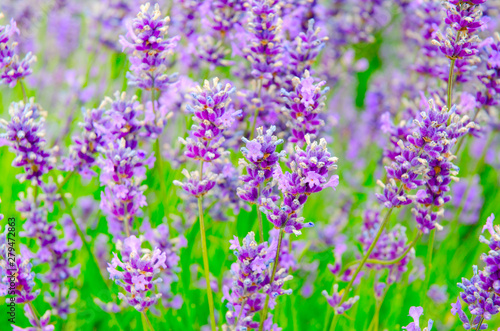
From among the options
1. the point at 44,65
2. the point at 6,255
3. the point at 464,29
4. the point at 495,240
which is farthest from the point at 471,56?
the point at 44,65

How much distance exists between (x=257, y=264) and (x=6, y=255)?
2.52ft

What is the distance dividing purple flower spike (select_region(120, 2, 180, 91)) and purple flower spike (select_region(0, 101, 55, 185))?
0.38 m

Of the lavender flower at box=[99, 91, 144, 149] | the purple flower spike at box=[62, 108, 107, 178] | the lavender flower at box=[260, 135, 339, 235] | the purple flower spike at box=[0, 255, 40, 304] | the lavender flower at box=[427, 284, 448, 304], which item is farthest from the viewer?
the lavender flower at box=[427, 284, 448, 304]

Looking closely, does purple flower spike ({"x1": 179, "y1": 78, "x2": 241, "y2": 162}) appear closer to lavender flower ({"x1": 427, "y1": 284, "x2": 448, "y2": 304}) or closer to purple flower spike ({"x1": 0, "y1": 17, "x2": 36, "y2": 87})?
purple flower spike ({"x1": 0, "y1": 17, "x2": 36, "y2": 87})

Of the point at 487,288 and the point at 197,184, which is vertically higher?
the point at 197,184

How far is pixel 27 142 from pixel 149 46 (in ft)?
→ 1.80

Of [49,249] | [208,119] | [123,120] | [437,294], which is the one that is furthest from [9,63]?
[437,294]

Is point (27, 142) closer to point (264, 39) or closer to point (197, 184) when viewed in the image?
point (197, 184)

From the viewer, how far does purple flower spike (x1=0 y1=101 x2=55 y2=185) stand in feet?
5.34

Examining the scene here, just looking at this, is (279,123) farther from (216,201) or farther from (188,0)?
(188,0)

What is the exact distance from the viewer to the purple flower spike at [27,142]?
1627 millimetres

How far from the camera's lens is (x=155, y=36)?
1.67m

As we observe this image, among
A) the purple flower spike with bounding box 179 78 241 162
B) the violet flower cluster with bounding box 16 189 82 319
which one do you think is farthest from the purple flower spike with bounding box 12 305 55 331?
the purple flower spike with bounding box 179 78 241 162

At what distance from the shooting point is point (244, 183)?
1873 millimetres
